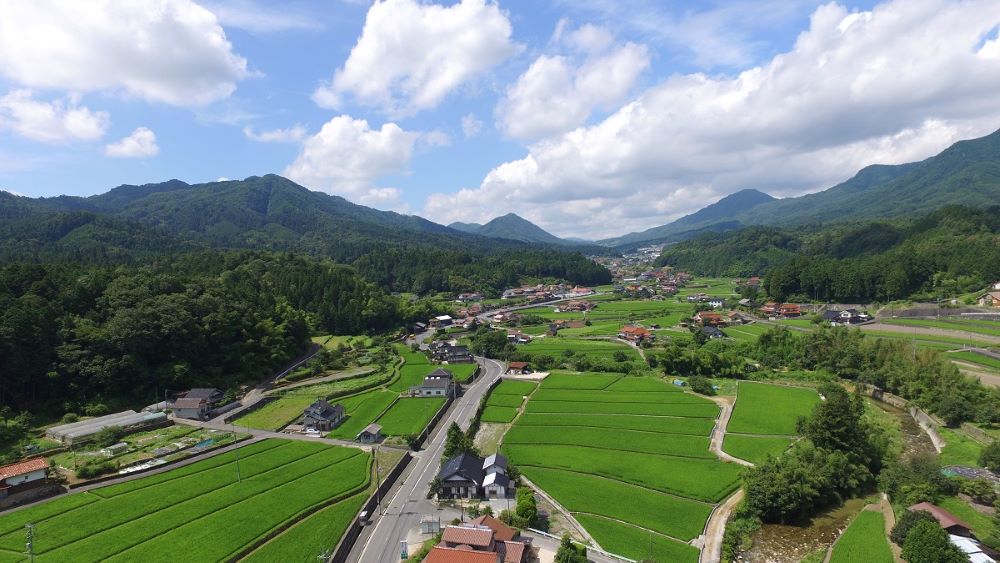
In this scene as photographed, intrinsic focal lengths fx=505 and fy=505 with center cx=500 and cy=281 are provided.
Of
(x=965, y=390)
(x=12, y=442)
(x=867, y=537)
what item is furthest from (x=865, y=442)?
(x=12, y=442)

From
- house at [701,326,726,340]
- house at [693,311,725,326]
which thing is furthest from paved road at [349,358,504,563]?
house at [693,311,725,326]

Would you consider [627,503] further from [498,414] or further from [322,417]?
[322,417]

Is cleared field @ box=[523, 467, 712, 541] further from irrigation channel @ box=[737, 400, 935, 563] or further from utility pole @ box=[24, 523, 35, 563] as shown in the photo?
utility pole @ box=[24, 523, 35, 563]

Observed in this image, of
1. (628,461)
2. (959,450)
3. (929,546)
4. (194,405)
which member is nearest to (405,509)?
(628,461)

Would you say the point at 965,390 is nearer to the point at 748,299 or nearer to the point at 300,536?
the point at 300,536

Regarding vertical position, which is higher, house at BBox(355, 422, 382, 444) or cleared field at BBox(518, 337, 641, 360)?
cleared field at BBox(518, 337, 641, 360)

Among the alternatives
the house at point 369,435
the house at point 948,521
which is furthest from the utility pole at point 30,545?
the house at point 948,521
